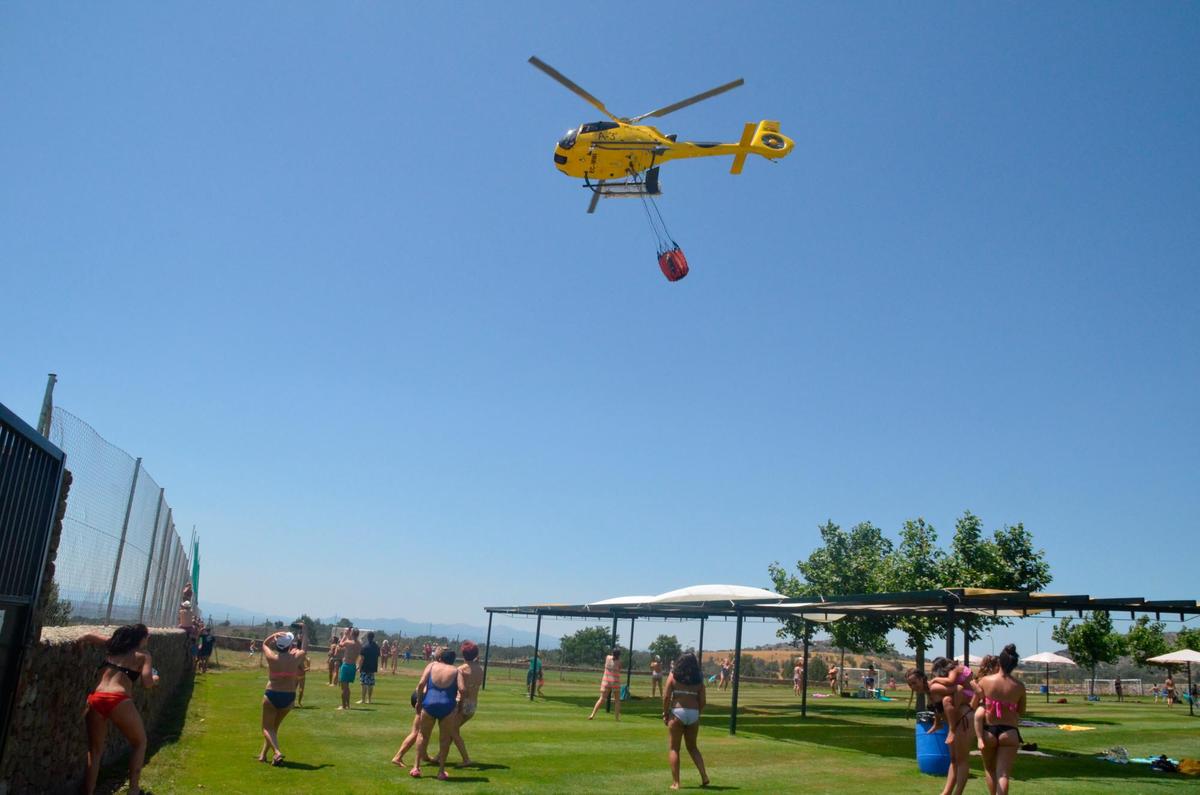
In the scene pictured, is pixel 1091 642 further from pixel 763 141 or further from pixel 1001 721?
pixel 1001 721

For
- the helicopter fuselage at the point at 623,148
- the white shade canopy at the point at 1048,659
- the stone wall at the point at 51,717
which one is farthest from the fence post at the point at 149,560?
the white shade canopy at the point at 1048,659

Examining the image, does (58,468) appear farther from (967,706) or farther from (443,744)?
(967,706)

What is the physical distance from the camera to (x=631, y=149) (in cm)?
1792

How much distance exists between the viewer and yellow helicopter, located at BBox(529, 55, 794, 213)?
58.3 ft

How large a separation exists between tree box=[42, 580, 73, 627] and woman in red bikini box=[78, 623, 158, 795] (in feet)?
1.79

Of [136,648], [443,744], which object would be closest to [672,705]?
[443,744]

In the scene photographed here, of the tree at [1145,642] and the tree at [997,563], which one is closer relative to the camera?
Result: the tree at [997,563]

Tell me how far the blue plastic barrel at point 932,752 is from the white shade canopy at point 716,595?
16.5ft

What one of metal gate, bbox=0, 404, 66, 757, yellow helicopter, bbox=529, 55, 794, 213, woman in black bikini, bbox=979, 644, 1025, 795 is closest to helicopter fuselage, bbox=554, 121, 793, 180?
yellow helicopter, bbox=529, 55, 794, 213

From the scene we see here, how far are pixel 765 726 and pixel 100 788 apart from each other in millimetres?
13710

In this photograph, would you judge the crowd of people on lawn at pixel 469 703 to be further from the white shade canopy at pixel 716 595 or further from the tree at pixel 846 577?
the tree at pixel 846 577

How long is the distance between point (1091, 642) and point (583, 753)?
35.2 meters

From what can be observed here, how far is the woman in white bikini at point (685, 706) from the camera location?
9.74 meters

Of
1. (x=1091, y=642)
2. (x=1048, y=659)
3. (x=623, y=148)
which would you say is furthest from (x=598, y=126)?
(x=1091, y=642)
